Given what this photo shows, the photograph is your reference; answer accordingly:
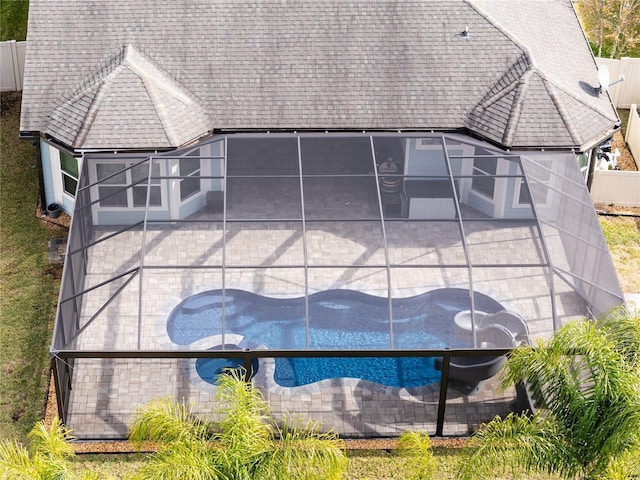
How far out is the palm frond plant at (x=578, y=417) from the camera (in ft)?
61.5

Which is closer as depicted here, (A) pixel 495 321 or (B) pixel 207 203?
(A) pixel 495 321

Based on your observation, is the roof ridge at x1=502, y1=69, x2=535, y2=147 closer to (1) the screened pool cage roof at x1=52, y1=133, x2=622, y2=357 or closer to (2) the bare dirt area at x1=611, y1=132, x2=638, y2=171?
(1) the screened pool cage roof at x1=52, y1=133, x2=622, y2=357

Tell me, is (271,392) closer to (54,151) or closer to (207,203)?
(207,203)

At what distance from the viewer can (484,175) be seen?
27.6m

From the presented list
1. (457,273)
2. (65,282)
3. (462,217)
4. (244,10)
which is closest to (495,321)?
(457,273)

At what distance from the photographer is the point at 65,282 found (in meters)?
24.5

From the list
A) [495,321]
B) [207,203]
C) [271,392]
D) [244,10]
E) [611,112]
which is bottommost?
[271,392]

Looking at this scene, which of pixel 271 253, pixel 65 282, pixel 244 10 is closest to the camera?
pixel 65 282

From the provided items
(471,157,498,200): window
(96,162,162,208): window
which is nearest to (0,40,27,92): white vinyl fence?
(96,162,162,208): window

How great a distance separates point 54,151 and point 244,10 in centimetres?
730

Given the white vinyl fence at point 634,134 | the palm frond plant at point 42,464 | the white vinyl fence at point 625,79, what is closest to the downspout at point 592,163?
the white vinyl fence at point 634,134

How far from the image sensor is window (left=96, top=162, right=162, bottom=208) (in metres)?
28.0

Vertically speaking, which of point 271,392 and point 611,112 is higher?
point 611,112

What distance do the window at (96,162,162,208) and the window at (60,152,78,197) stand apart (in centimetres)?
156
